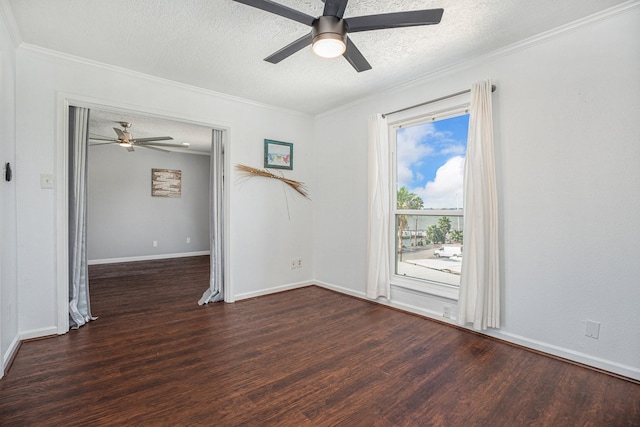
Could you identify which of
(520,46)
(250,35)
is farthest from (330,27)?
(520,46)

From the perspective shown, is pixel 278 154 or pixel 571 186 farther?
pixel 278 154

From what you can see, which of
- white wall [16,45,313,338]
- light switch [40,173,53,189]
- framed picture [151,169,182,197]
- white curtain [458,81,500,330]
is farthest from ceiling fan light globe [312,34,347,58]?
framed picture [151,169,182,197]

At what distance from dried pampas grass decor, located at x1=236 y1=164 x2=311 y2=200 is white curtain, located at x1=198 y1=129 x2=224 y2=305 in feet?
0.90

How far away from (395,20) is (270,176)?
106 inches

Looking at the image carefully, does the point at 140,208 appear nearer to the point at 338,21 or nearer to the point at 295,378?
the point at 295,378

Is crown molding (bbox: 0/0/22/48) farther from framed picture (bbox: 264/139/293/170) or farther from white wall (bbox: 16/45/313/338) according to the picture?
framed picture (bbox: 264/139/293/170)

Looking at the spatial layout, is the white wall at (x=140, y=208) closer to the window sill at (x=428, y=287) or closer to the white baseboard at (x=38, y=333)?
the white baseboard at (x=38, y=333)

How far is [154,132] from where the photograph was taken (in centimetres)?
559

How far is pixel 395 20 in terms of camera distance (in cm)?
179

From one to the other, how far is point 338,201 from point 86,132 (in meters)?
2.95

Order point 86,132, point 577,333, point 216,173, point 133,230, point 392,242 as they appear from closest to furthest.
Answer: point 577,333 < point 86,132 < point 392,242 < point 216,173 < point 133,230

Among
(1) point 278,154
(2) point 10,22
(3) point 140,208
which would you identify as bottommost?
(3) point 140,208

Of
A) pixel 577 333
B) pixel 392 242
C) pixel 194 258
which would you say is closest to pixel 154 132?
pixel 194 258

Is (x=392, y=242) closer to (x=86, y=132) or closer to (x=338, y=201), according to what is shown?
(x=338, y=201)
